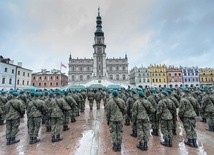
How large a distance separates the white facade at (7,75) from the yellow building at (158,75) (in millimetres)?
57940

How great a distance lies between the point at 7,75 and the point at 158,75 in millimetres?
61894

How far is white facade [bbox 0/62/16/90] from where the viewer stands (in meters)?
36.8

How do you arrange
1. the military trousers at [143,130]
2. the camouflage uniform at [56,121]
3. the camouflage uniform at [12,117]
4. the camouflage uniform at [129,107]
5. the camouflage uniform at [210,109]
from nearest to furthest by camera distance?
the military trousers at [143,130]
the camouflage uniform at [12,117]
the camouflage uniform at [56,121]
the camouflage uniform at [210,109]
the camouflage uniform at [129,107]

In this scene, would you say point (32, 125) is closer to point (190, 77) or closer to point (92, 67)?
point (92, 67)

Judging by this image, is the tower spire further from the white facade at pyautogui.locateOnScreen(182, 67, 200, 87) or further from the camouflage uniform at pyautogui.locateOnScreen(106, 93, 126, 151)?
the camouflage uniform at pyautogui.locateOnScreen(106, 93, 126, 151)

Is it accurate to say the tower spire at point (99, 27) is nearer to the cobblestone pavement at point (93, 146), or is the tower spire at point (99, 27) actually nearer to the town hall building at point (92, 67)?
the town hall building at point (92, 67)

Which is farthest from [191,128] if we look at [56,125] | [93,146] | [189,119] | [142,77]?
[142,77]

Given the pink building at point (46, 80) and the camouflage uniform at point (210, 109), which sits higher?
the pink building at point (46, 80)

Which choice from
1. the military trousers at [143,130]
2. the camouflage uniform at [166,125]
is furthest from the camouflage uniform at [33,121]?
the camouflage uniform at [166,125]

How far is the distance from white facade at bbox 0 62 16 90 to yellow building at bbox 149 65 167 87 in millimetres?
57940

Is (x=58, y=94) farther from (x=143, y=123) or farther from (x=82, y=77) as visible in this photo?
(x=82, y=77)

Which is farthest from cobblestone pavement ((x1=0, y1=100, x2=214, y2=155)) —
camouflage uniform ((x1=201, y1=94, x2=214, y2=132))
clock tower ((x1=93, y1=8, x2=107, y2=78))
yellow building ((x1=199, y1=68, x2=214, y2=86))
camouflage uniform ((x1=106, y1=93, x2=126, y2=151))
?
yellow building ((x1=199, y1=68, x2=214, y2=86))

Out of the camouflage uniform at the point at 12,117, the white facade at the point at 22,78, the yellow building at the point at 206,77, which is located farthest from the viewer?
the yellow building at the point at 206,77

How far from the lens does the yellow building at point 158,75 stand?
7462 centimetres
